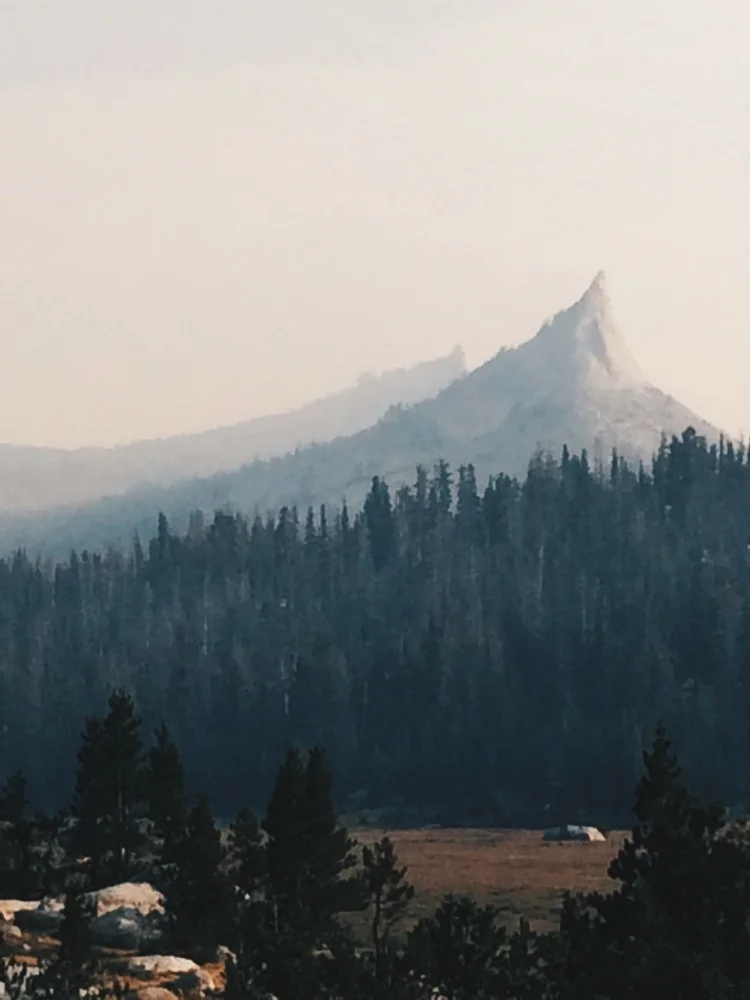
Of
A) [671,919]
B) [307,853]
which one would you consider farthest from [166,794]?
[671,919]

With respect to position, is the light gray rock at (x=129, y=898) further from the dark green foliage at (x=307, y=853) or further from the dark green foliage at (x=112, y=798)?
the dark green foliage at (x=307, y=853)

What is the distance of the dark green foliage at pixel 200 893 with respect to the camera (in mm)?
56781

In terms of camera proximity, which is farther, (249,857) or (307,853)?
(249,857)

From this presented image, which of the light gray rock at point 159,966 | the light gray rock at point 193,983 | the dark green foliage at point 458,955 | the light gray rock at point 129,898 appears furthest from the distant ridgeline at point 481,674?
the dark green foliage at point 458,955

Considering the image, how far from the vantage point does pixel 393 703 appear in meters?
155

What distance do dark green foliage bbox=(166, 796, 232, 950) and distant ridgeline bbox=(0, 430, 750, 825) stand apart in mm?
69530

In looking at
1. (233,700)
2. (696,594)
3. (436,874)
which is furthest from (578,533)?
(436,874)

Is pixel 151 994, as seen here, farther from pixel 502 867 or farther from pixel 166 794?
pixel 502 867

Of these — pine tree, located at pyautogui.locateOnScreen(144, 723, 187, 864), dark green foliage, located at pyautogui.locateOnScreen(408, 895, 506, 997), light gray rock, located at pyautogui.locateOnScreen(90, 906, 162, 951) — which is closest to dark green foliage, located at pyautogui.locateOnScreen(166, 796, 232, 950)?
light gray rock, located at pyautogui.locateOnScreen(90, 906, 162, 951)

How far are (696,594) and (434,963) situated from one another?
11370 cm

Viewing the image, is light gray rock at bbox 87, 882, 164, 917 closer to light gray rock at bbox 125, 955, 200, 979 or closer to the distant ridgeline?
light gray rock at bbox 125, 955, 200, 979

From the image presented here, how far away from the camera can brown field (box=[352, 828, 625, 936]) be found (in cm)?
7938

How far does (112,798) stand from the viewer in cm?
6988

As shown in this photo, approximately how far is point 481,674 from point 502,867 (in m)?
56.4
